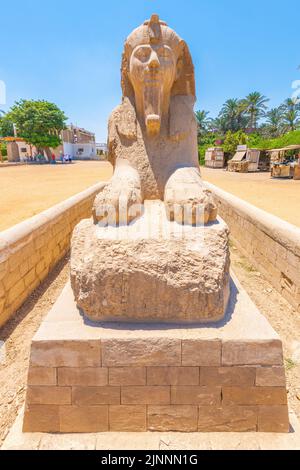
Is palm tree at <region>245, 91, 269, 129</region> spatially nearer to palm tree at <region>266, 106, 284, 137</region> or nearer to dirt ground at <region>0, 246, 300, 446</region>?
palm tree at <region>266, 106, 284, 137</region>

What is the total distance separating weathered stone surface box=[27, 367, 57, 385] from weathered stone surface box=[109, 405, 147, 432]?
1.12 feet

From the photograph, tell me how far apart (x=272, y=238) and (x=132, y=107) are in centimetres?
209

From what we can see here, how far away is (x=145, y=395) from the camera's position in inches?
61.4

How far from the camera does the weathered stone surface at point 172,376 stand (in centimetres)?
154

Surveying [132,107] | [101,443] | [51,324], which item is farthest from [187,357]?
[132,107]

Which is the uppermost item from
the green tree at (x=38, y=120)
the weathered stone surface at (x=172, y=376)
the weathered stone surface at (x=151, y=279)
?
the green tree at (x=38, y=120)

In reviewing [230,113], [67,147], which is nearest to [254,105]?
[230,113]

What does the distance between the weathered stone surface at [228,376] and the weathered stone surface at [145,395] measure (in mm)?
206

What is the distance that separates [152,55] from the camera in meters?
2.08

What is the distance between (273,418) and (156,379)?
64cm

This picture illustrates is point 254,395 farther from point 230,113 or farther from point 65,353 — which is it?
point 230,113

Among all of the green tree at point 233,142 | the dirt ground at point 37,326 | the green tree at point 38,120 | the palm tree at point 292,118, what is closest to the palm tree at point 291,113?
the palm tree at point 292,118

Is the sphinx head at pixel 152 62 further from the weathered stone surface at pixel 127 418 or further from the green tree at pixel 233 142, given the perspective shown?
the green tree at pixel 233 142

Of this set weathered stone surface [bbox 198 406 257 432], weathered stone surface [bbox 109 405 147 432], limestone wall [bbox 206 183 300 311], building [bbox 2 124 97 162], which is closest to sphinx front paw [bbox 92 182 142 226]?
weathered stone surface [bbox 109 405 147 432]
